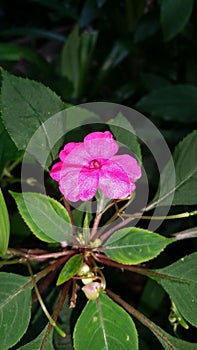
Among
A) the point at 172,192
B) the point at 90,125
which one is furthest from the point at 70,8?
the point at 172,192

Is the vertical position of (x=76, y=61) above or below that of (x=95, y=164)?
below

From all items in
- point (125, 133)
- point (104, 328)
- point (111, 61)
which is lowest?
point (111, 61)

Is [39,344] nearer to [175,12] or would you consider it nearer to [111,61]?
[175,12]

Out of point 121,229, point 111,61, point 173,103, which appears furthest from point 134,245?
point 111,61

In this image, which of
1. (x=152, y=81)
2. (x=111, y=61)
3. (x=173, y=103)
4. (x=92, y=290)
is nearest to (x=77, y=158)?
(x=92, y=290)

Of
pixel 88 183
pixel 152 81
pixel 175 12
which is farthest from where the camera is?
pixel 152 81

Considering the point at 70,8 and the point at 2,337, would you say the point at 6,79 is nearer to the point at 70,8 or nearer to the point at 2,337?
the point at 2,337

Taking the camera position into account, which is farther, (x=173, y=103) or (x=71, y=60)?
(x=71, y=60)

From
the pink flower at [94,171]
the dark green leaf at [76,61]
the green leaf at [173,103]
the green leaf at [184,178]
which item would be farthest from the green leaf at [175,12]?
the pink flower at [94,171]

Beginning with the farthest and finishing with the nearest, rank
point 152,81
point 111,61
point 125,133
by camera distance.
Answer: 1. point 111,61
2. point 152,81
3. point 125,133
